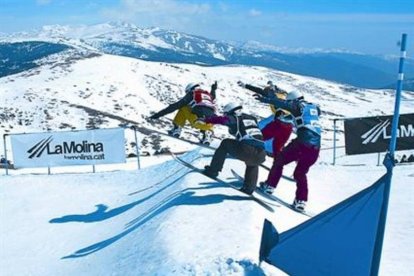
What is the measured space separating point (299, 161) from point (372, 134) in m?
9.07

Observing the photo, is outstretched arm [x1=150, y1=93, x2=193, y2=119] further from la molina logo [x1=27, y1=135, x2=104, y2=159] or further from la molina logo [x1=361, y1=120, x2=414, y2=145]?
la molina logo [x1=361, y1=120, x2=414, y2=145]

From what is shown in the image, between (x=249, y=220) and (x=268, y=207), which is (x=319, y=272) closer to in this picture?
(x=249, y=220)

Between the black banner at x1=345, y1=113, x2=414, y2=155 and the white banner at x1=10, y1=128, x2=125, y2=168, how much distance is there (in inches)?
333

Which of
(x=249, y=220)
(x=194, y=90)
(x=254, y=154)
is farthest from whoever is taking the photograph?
(x=194, y=90)

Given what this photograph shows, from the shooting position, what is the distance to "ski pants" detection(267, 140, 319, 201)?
9.48 metres

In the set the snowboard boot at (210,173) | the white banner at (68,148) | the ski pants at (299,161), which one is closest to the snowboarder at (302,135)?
the ski pants at (299,161)

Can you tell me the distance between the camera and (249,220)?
26.8ft

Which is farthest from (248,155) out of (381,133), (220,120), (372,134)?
(381,133)

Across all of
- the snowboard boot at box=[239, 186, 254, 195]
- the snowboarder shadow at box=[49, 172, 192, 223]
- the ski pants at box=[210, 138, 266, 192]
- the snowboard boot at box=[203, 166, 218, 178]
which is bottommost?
the snowboarder shadow at box=[49, 172, 192, 223]

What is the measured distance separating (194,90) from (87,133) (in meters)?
7.08

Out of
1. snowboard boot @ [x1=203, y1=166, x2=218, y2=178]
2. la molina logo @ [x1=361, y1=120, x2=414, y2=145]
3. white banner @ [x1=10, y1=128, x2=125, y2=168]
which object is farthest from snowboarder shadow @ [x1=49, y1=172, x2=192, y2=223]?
la molina logo @ [x1=361, y1=120, x2=414, y2=145]

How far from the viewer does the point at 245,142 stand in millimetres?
9836

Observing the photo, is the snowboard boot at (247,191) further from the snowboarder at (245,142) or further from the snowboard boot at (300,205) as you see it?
the snowboard boot at (300,205)

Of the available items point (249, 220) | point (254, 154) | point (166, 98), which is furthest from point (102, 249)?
point (166, 98)
